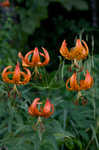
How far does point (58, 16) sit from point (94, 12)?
26.5 inches

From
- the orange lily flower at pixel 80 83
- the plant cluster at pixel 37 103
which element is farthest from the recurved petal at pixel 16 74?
the orange lily flower at pixel 80 83

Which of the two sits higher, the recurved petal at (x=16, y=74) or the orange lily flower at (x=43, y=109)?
the recurved petal at (x=16, y=74)

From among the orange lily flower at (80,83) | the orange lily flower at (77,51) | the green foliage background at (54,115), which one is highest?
the orange lily flower at (77,51)

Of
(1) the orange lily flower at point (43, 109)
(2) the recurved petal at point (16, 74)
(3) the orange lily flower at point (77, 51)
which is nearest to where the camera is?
(1) the orange lily flower at point (43, 109)

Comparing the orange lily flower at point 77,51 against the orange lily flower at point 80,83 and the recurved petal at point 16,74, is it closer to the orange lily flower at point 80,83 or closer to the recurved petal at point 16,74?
the orange lily flower at point 80,83

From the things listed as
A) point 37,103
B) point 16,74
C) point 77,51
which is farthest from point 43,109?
point 77,51

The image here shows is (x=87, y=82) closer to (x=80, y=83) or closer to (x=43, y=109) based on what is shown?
(x=80, y=83)

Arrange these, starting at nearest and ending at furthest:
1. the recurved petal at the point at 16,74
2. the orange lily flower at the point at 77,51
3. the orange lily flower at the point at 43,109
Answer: the orange lily flower at the point at 43,109, the recurved petal at the point at 16,74, the orange lily flower at the point at 77,51

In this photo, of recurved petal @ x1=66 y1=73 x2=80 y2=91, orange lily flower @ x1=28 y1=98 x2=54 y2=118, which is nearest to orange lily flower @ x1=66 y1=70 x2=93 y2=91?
recurved petal @ x1=66 y1=73 x2=80 y2=91

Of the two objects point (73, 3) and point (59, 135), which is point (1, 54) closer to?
point (59, 135)

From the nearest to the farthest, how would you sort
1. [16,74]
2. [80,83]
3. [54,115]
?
[16,74] < [80,83] < [54,115]

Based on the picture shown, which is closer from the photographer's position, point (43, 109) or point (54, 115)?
point (43, 109)

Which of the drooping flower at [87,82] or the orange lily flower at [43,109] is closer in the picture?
the orange lily flower at [43,109]

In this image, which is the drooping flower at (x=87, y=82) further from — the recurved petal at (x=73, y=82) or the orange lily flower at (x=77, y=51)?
the orange lily flower at (x=77, y=51)
